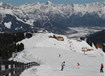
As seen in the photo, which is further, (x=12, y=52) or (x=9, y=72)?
(x=12, y=52)

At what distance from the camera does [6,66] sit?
1759 centimetres

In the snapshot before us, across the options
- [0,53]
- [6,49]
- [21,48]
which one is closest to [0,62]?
[0,53]

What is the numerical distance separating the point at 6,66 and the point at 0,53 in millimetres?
117704

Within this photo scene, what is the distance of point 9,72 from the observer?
17.3 meters

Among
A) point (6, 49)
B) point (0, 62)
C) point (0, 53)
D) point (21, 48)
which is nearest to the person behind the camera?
point (0, 62)

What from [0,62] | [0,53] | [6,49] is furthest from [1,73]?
[6,49]

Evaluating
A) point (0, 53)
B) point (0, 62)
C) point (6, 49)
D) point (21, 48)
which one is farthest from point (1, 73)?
point (21, 48)

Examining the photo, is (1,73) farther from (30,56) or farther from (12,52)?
(12,52)

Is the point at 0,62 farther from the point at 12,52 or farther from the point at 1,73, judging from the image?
the point at 12,52

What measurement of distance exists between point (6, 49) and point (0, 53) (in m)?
11.6

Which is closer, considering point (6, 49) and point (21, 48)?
point (6, 49)

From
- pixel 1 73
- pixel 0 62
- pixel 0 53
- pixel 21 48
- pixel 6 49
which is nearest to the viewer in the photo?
pixel 1 73

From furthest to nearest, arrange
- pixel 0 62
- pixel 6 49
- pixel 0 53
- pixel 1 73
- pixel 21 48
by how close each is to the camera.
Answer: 1. pixel 21 48
2. pixel 6 49
3. pixel 0 53
4. pixel 0 62
5. pixel 1 73

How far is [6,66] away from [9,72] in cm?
40
